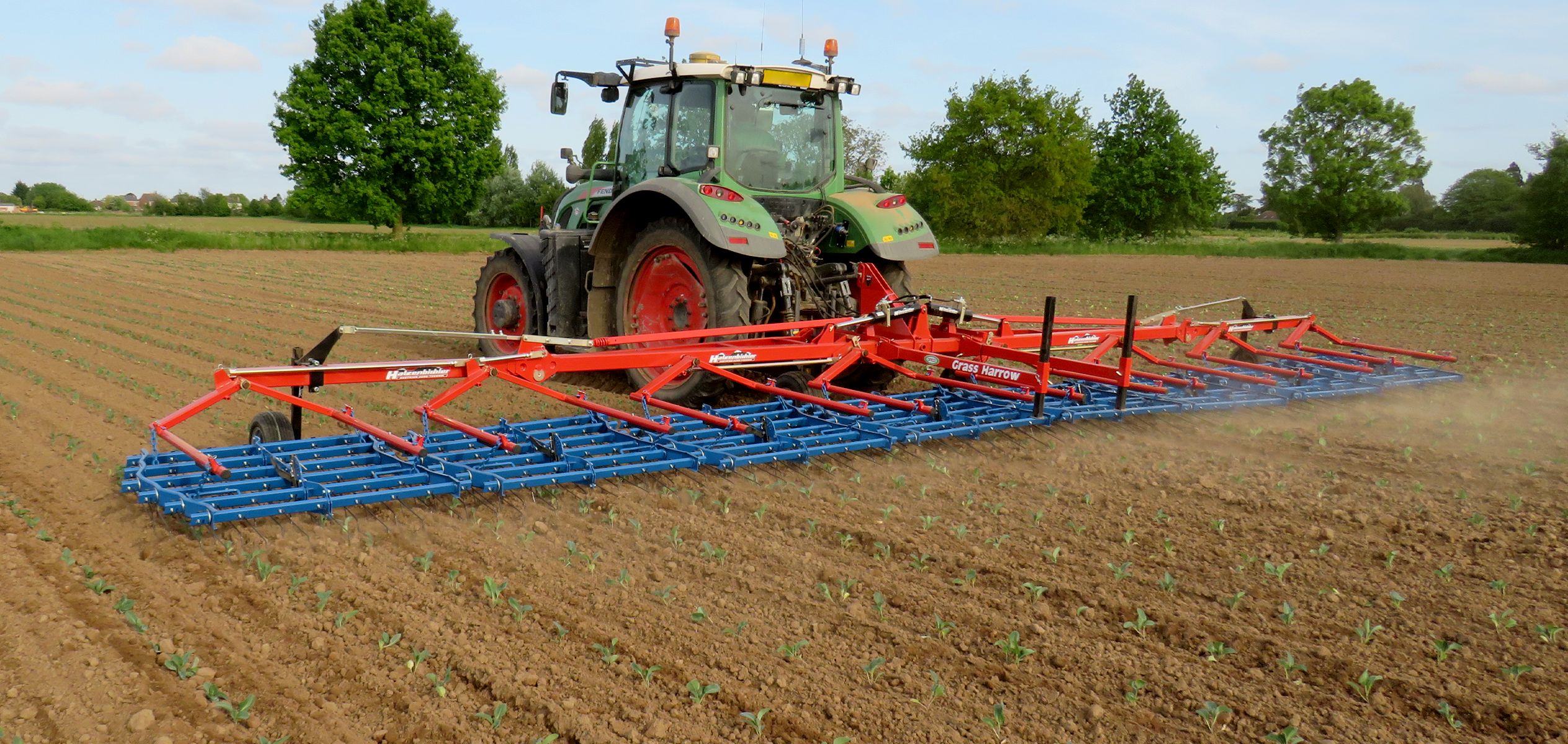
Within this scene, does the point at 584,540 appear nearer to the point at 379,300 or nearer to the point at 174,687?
the point at 174,687

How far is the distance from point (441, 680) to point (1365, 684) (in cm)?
235

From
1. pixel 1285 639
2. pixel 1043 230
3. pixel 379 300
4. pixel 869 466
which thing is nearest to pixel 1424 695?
pixel 1285 639

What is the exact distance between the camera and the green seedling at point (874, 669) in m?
2.71

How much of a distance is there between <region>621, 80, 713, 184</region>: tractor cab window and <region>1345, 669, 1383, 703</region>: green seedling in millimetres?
4822

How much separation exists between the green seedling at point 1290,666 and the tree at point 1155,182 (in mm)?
45864

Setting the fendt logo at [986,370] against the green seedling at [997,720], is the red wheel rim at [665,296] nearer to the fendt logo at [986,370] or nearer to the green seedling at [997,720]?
the fendt logo at [986,370]

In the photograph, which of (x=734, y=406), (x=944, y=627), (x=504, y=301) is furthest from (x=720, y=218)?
(x=944, y=627)

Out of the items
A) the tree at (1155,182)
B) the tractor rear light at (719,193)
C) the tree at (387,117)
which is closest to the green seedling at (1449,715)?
the tractor rear light at (719,193)

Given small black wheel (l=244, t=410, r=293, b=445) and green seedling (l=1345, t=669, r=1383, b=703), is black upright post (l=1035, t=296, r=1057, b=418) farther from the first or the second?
small black wheel (l=244, t=410, r=293, b=445)

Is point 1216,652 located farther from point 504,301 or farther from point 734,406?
point 504,301

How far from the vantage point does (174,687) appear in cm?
261

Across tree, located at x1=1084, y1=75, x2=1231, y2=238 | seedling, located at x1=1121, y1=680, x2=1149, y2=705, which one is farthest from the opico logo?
tree, located at x1=1084, y1=75, x2=1231, y2=238

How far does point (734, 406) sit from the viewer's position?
588 cm

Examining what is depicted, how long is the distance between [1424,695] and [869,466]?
2.56m
